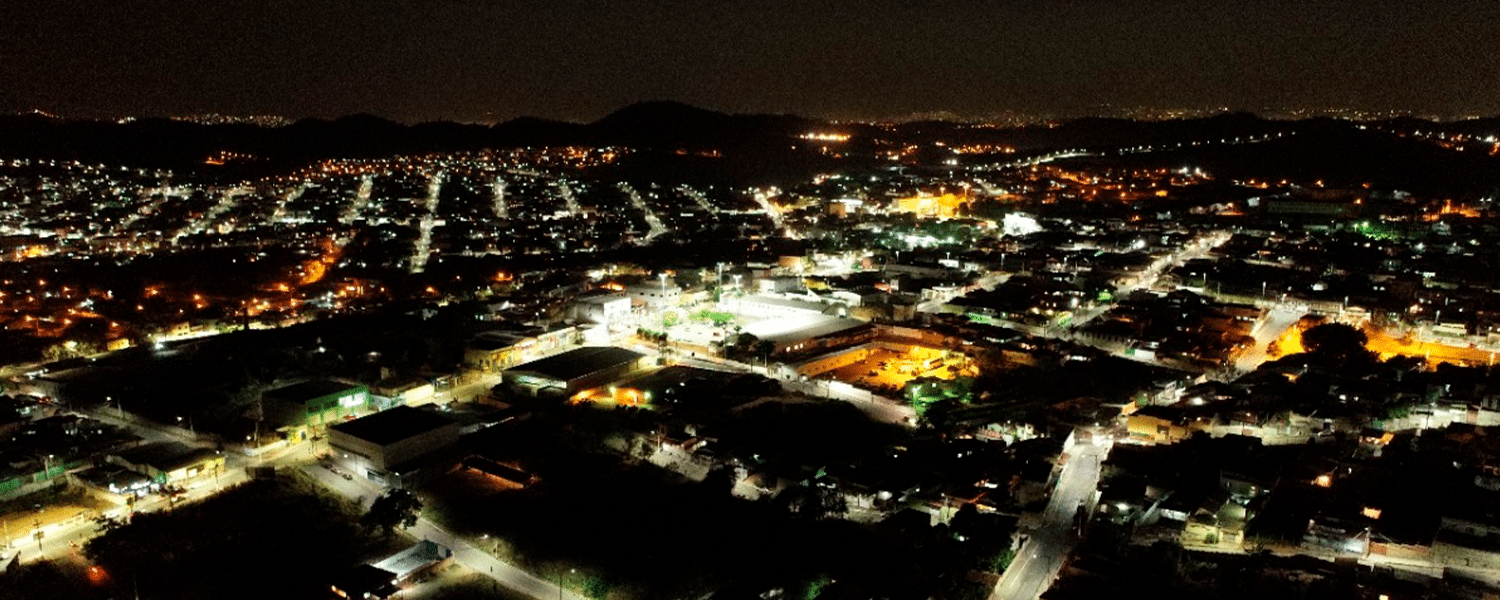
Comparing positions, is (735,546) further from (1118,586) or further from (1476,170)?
(1476,170)

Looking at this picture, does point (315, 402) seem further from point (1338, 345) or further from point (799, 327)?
point (1338, 345)

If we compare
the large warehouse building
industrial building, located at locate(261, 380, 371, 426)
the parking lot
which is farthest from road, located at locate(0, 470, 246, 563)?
the parking lot

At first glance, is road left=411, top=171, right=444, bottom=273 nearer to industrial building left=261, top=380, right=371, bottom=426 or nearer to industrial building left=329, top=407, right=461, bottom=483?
industrial building left=261, top=380, right=371, bottom=426

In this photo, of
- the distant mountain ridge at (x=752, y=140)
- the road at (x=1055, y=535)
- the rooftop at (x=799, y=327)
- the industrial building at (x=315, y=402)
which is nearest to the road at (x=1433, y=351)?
the road at (x=1055, y=535)

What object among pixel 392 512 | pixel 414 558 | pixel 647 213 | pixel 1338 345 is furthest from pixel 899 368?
pixel 647 213

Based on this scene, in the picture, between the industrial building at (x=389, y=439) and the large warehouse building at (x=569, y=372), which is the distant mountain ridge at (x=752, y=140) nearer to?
the large warehouse building at (x=569, y=372)
